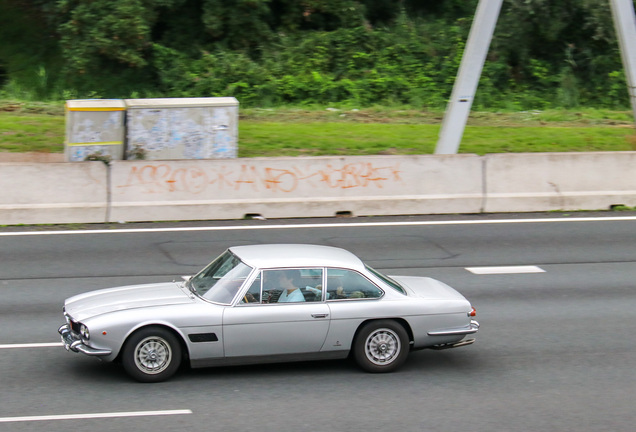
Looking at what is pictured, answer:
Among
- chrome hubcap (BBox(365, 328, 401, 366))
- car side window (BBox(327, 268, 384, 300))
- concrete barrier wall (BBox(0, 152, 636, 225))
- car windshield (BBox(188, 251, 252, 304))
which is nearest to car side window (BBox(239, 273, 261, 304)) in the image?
car windshield (BBox(188, 251, 252, 304))

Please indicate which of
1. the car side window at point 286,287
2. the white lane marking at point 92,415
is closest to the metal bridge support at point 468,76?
the car side window at point 286,287

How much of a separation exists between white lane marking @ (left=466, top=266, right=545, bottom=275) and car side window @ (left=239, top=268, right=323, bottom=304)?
4.71 meters

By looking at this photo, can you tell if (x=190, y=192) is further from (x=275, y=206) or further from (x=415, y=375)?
(x=415, y=375)

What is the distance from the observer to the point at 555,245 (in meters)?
13.9

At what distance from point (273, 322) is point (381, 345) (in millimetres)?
1115

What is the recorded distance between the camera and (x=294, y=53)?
1099 inches

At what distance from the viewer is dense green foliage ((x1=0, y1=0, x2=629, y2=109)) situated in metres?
26.0

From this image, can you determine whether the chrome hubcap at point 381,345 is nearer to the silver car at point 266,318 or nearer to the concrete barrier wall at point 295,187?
the silver car at point 266,318

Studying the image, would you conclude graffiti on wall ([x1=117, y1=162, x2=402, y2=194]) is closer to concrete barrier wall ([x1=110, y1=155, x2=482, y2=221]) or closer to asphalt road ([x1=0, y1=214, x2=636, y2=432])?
concrete barrier wall ([x1=110, y1=155, x2=482, y2=221])

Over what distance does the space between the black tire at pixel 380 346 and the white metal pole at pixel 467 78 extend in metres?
9.53

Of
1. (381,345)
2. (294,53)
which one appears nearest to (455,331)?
(381,345)

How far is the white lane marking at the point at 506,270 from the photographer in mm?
12234

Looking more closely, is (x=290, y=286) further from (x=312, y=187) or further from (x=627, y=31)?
(x=627, y=31)

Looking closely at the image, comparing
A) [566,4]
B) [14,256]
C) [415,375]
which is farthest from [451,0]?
[415,375]
